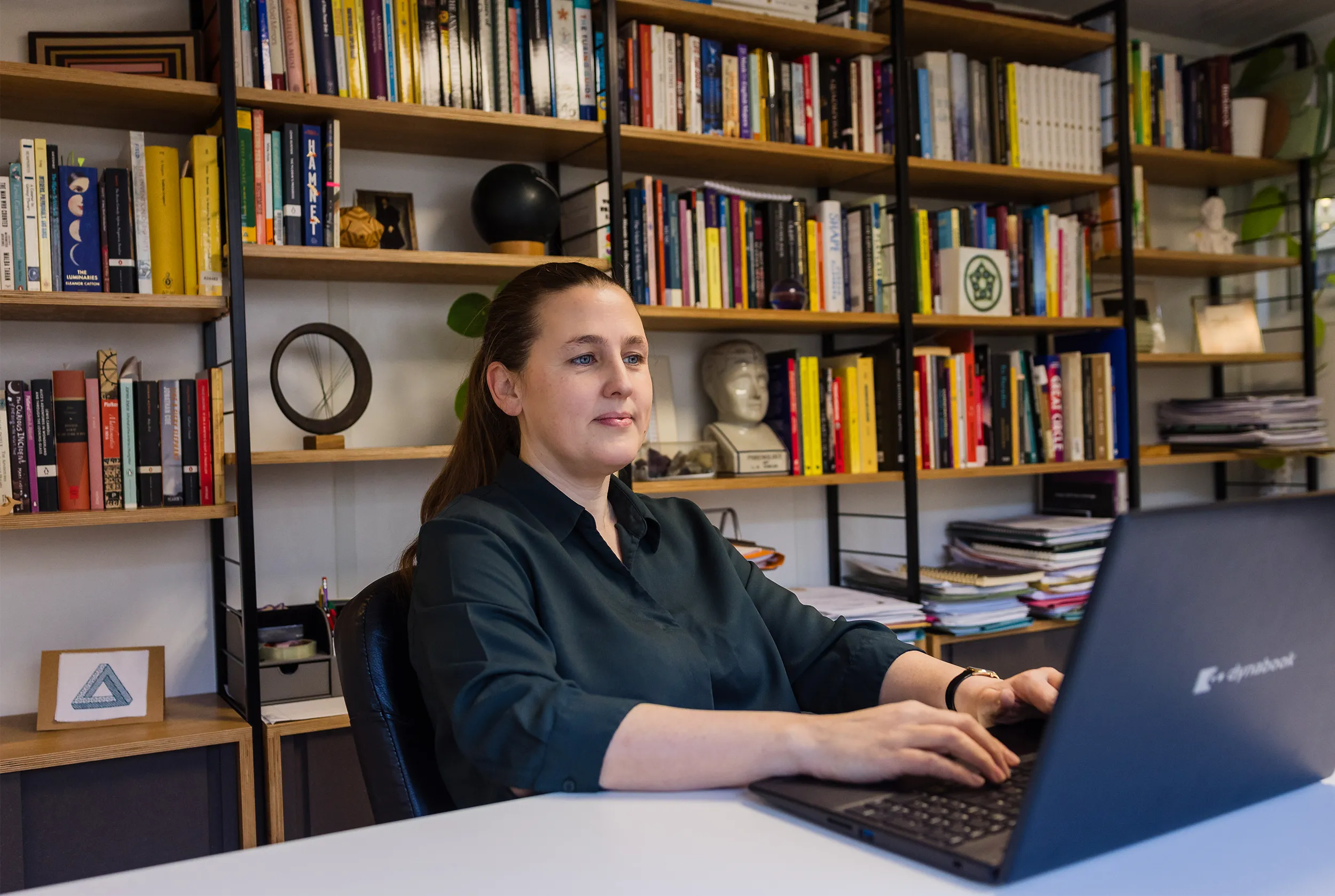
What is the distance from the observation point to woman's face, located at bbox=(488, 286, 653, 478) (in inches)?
54.2

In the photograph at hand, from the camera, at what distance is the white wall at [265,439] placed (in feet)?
7.04

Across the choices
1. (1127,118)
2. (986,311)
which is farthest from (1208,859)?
(1127,118)

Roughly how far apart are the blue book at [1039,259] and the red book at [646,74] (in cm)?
119

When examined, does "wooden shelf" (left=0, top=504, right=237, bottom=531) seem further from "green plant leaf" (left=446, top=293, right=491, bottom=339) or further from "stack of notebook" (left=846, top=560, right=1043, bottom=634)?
"stack of notebook" (left=846, top=560, right=1043, bottom=634)

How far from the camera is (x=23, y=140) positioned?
6.42 feet

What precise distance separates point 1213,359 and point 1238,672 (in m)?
2.94

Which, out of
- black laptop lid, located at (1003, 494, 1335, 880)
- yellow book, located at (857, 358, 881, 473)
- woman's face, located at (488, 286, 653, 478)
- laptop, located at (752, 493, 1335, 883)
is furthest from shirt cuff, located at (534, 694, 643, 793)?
yellow book, located at (857, 358, 881, 473)

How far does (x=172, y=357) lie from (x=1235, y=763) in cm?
209

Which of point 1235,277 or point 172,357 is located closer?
point 172,357

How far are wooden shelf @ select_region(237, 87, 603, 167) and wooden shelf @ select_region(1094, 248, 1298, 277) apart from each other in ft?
5.33

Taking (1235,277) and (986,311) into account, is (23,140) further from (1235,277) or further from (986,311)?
(1235,277)

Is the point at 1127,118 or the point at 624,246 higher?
the point at 1127,118

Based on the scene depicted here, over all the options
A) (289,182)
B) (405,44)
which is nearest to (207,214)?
(289,182)

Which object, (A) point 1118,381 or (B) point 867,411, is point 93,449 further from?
(A) point 1118,381
